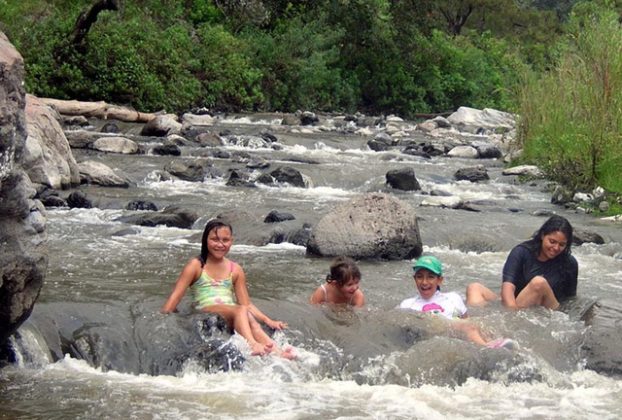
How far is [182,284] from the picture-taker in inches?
279

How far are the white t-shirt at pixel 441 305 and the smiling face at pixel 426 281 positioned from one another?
44 mm

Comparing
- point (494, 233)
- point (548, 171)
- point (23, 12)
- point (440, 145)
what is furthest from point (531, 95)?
point (23, 12)

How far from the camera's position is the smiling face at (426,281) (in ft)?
24.4

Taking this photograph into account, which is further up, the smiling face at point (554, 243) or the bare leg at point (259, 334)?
the smiling face at point (554, 243)

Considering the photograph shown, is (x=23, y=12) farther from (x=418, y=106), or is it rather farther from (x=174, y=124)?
(x=418, y=106)

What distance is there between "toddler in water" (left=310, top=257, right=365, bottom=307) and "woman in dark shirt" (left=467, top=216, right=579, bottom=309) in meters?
0.99

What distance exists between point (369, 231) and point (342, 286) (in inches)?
115

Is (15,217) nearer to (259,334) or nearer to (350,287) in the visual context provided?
(259,334)

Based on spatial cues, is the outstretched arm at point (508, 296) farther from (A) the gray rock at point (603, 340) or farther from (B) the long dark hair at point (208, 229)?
(B) the long dark hair at point (208, 229)

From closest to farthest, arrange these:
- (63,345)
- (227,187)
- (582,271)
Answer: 1. (63,345)
2. (582,271)
3. (227,187)

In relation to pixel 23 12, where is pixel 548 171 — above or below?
below

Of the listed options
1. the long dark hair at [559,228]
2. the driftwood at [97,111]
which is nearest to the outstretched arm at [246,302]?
the long dark hair at [559,228]

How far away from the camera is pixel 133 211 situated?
42.3ft

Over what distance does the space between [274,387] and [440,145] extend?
56.6ft
